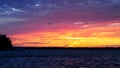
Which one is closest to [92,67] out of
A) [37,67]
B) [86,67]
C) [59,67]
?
[86,67]

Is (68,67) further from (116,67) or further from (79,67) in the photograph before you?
(116,67)

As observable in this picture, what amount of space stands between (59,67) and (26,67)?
7.10 m

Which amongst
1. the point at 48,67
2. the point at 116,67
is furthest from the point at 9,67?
the point at 116,67

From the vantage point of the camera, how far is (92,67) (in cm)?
7000

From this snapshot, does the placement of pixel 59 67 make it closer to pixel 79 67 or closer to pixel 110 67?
pixel 79 67

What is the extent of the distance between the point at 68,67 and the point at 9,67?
12.7 meters

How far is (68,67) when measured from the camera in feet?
232

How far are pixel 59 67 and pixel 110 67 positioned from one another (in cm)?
1093

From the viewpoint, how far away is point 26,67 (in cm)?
7069

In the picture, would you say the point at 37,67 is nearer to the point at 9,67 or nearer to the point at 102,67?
the point at 9,67

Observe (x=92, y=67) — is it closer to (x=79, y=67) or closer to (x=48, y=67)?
(x=79, y=67)

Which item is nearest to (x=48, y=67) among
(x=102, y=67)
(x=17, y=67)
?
(x=17, y=67)

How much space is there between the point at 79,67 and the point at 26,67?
11.4 m

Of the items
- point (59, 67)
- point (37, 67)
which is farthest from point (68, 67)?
point (37, 67)
